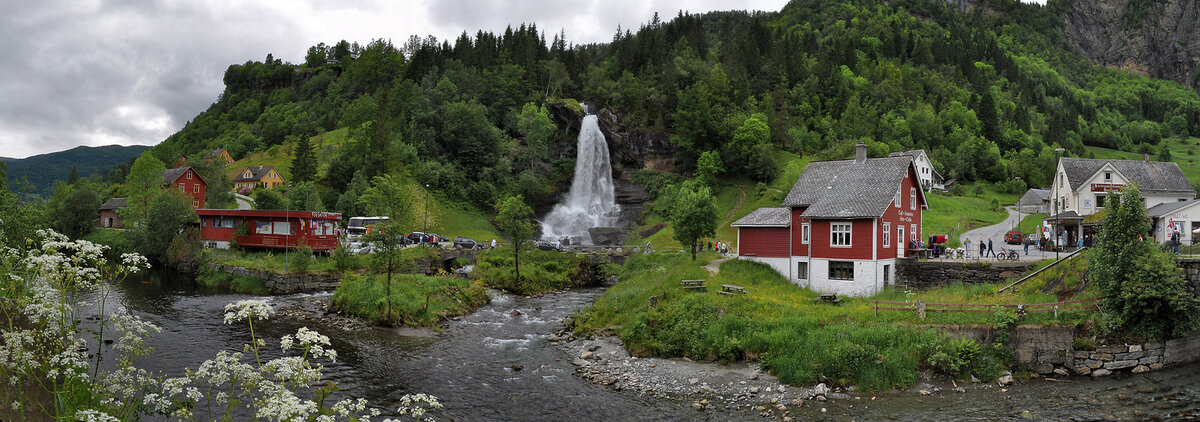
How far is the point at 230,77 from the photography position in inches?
6939

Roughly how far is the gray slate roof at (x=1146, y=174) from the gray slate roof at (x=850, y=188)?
30.5 meters

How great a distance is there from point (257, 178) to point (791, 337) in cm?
9411

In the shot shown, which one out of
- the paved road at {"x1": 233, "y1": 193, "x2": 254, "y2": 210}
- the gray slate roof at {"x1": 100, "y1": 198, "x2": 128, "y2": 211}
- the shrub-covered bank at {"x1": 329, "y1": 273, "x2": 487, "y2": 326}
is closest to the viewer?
the shrub-covered bank at {"x1": 329, "y1": 273, "x2": 487, "y2": 326}

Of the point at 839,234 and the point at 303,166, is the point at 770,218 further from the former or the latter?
the point at 303,166

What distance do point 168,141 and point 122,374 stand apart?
175m

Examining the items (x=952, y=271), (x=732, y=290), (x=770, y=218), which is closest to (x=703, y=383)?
(x=732, y=290)

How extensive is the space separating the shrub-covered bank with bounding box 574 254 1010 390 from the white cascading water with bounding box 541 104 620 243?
42.9 meters

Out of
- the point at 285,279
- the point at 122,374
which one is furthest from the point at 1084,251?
the point at 285,279

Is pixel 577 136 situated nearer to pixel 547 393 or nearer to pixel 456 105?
pixel 456 105

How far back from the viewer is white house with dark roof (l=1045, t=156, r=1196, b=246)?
174 ft

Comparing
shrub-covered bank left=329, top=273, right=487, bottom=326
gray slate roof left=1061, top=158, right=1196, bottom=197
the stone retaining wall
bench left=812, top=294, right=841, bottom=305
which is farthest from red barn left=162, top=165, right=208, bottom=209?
gray slate roof left=1061, top=158, right=1196, bottom=197

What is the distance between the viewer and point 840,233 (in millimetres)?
34875

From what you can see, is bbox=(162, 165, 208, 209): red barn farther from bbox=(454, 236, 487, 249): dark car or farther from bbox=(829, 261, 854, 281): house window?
bbox=(829, 261, 854, 281): house window

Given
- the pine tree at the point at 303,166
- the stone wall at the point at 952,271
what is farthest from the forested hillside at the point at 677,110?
the stone wall at the point at 952,271
